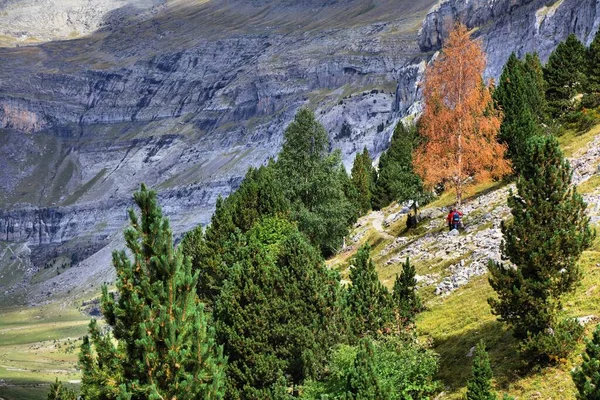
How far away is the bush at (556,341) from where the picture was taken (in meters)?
19.0

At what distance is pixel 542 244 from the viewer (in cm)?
1911

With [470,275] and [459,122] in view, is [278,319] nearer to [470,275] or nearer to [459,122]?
[470,275]

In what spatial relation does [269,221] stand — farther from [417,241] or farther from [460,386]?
[460,386]

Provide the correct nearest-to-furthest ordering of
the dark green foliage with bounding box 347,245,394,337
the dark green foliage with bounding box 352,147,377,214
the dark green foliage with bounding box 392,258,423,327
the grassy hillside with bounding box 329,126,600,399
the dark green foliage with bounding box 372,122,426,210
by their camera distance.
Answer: the grassy hillside with bounding box 329,126,600,399 → the dark green foliage with bounding box 347,245,394,337 → the dark green foliage with bounding box 392,258,423,327 → the dark green foliage with bounding box 372,122,426,210 → the dark green foliage with bounding box 352,147,377,214

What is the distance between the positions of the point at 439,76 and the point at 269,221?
1758 cm

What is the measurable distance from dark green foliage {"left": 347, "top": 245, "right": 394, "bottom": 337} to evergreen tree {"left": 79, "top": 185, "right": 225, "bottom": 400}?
1043cm

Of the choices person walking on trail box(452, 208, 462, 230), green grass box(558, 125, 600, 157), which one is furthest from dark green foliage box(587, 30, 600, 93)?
person walking on trail box(452, 208, 462, 230)

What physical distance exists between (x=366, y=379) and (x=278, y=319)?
32.8 ft

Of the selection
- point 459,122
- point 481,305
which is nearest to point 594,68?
point 459,122

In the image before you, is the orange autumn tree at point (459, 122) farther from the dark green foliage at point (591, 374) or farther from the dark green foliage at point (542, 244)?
the dark green foliage at point (591, 374)

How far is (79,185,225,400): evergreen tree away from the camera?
48.2ft

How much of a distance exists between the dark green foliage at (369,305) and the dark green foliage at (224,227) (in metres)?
17.1

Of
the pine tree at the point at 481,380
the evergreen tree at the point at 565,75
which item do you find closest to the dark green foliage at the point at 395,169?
the evergreen tree at the point at 565,75

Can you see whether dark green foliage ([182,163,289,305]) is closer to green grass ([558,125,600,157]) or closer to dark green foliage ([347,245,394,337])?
dark green foliage ([347,245,394,337])
